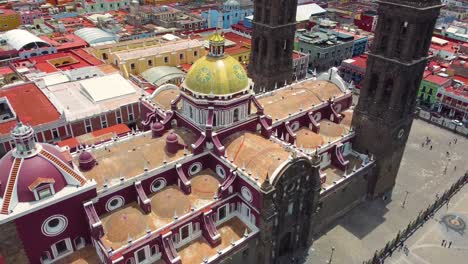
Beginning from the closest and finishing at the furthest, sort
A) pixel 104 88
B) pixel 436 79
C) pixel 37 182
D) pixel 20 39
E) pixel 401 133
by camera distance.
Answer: pixel 37 182 < pixel 401 133 < pixel 104 88 < pixel 436 79 < pixel 20 39

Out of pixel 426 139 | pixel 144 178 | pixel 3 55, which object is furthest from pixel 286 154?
pixel 3 55

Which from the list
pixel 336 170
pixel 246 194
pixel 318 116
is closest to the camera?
pixel 246 194

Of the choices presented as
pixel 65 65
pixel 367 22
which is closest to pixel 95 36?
pixel 65 65

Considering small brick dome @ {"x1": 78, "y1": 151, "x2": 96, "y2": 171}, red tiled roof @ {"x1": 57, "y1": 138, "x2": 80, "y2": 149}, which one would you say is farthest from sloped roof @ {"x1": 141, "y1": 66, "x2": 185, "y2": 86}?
small brick dome @ {"x1": 78, "y1": 151, "x2": 96, "y2": 171}

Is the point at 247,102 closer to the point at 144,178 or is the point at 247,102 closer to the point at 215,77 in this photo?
the point at 215,77

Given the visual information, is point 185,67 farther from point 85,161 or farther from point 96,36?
point 85,161
